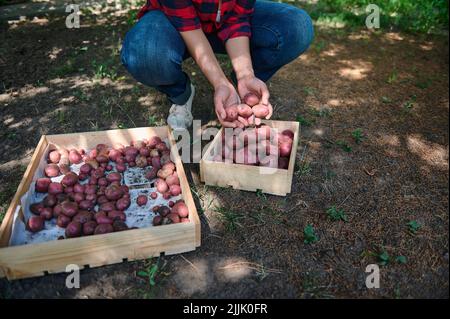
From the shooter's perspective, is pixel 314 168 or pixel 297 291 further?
pixel 314 168

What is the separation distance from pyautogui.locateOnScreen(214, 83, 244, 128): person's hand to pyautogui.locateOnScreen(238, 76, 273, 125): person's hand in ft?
0.29

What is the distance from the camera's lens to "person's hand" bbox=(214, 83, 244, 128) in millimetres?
2291

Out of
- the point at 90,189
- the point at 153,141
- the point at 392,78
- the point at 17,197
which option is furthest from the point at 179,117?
the point at 392,78

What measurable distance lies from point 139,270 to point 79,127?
5.18ft

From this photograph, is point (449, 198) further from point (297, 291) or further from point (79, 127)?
point (79, 127)

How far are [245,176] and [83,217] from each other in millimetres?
968

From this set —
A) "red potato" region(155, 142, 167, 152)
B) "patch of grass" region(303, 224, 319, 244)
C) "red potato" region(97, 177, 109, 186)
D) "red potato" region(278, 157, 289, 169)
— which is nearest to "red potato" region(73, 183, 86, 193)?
"red potato" region(97, 177, 109, 186)

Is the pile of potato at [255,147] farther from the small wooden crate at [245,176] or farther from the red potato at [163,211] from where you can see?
the red potato at [163,211]

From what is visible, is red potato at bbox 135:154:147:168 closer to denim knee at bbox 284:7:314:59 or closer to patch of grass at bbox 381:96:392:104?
denim knee at bbox 284:7:314:59

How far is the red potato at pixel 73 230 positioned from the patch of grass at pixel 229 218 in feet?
2.58

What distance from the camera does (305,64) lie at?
4230 millimetres

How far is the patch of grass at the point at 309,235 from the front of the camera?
2.12 m
